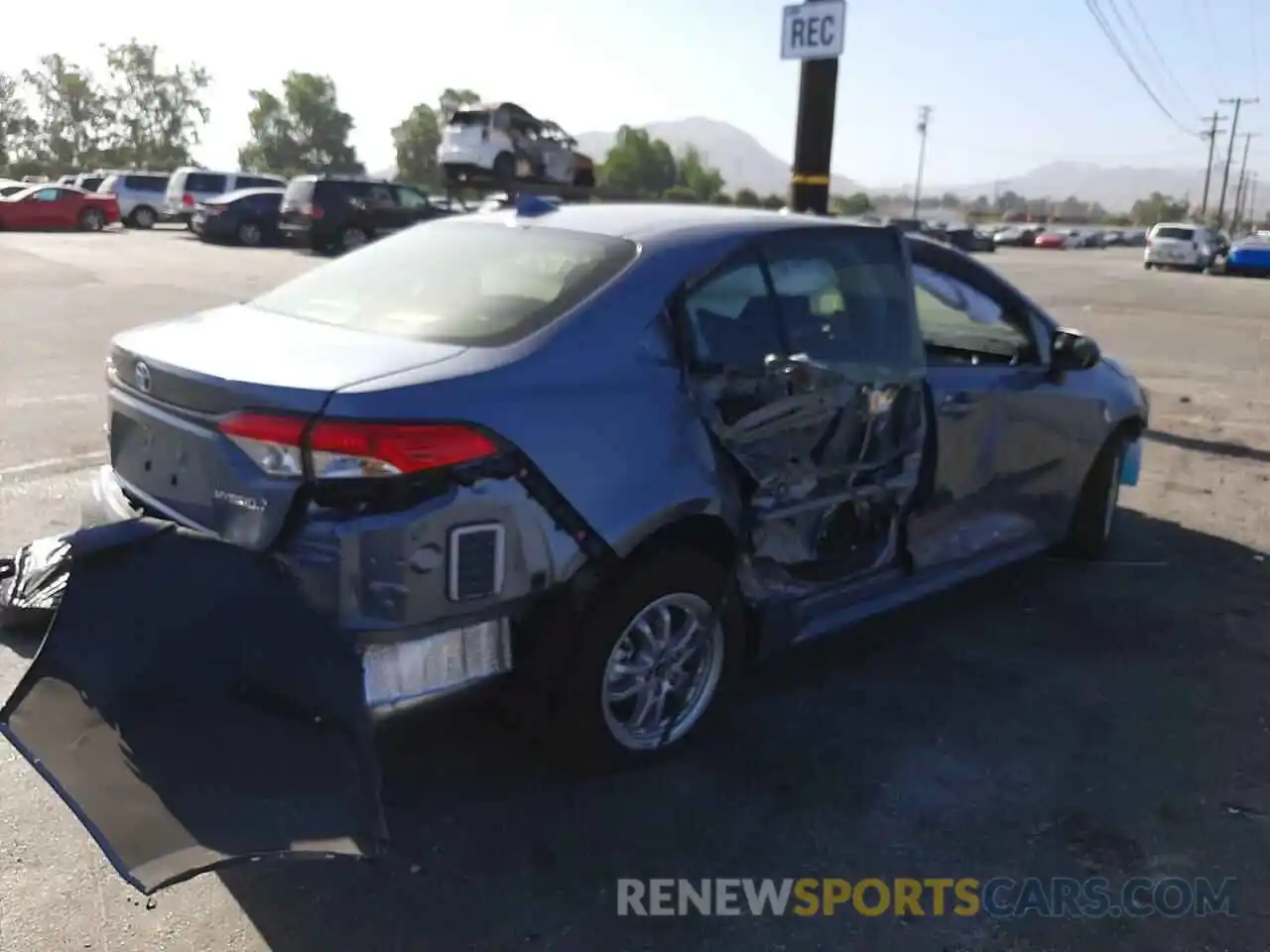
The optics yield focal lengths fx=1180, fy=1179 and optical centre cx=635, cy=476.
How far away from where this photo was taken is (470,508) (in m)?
2.98

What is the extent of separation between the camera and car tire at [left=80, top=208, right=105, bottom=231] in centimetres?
3481

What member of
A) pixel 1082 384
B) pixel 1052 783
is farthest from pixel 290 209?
pixel 1052 783

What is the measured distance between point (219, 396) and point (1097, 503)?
4326 millimetres

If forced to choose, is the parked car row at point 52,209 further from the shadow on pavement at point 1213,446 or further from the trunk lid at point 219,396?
the trunk lid at point 219,396

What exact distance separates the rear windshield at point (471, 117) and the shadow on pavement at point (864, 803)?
95.1ft

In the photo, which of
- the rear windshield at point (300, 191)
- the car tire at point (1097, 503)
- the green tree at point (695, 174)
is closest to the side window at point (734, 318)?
the car tire at point (1097, 503)

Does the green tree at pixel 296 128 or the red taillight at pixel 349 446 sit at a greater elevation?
the green tree at pixel 296 128

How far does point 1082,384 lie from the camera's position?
5.45m

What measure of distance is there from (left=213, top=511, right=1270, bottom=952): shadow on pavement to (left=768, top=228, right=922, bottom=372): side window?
4.07 feet

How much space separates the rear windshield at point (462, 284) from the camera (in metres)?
3.42

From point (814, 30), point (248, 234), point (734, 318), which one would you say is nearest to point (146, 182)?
point (248, 234)

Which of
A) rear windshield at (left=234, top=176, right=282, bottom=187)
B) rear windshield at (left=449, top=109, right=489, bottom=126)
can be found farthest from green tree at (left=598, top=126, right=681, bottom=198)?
rear windshield at (left=449, top=109, right=489, bottom=126)

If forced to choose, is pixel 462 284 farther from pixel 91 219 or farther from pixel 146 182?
pixel 146 182

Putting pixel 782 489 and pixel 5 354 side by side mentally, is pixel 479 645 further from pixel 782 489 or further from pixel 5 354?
pixel 5 354
